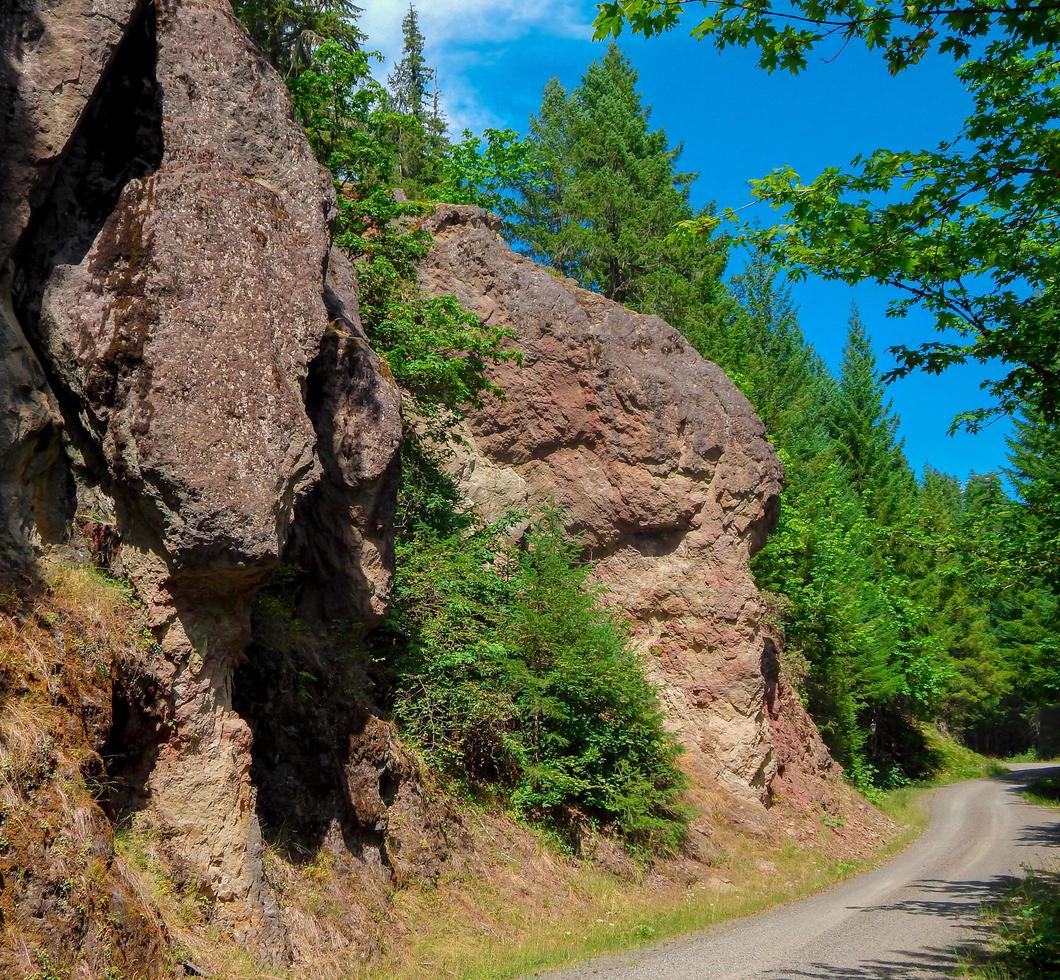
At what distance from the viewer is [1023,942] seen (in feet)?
30.8

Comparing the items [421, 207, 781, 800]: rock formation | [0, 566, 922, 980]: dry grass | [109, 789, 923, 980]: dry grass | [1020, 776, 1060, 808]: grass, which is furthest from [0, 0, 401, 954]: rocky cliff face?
[1020, 776, 1060, 808]: grass

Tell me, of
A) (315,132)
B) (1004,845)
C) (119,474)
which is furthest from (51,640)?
(1004,845)

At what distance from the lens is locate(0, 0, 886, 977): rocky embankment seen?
6789mm

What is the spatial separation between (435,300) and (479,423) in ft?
14.6

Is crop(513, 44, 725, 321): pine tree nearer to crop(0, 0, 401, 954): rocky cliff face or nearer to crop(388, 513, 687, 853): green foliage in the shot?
crop(388, 513, 687, 853): green foliage

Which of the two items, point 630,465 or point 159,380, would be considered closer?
point 159,380

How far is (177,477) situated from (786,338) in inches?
1210

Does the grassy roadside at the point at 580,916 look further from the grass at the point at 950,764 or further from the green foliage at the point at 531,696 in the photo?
the grass at the point at 950,764

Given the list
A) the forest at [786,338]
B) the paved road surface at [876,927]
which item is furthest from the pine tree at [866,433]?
the paved road surface at [876,927]

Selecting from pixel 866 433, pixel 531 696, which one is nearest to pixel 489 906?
pixel 531 696

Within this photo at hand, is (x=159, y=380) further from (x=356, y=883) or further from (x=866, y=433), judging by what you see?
(x=866, y=433)

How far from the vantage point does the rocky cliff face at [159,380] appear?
7.68m

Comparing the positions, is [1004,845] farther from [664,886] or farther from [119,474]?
[119,474]

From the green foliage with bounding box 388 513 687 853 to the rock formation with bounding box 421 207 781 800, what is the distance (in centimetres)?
451
